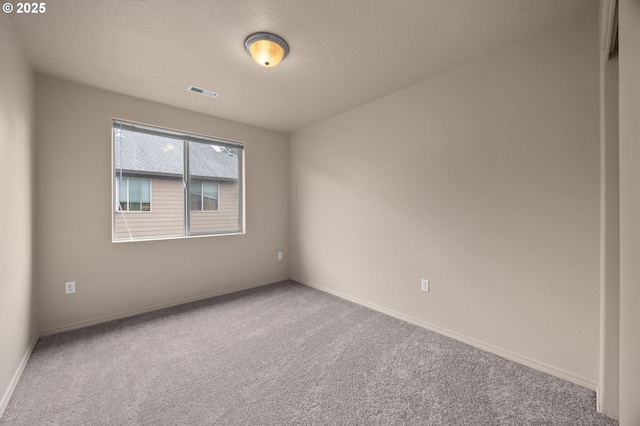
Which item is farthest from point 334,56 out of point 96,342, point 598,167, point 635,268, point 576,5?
point 96,342

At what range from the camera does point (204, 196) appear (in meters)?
3.73

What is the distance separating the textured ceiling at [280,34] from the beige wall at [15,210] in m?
0.30

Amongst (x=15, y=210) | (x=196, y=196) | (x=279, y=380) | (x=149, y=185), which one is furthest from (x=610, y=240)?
(x=149, y=185)

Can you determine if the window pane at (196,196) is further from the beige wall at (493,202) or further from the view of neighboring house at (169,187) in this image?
the beige wall at (493,202)

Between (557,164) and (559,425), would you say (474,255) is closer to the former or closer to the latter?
(557,164)

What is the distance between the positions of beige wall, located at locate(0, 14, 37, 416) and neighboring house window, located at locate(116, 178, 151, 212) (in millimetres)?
749

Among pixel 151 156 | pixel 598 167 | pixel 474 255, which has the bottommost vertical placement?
pixel 474 255

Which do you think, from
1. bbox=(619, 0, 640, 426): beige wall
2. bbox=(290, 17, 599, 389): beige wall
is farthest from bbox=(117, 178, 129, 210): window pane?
bbox=(619, 0, 640, 426): beige wall

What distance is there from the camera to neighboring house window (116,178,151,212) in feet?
10.1

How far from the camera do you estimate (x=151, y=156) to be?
10.8ft

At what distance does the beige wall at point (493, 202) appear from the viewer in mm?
1886

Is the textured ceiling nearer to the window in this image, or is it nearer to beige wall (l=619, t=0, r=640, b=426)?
the window

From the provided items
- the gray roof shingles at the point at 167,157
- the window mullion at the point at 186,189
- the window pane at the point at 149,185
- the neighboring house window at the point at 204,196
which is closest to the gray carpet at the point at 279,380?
the window pane at the point at 149,185

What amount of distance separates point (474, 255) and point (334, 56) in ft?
6.86
